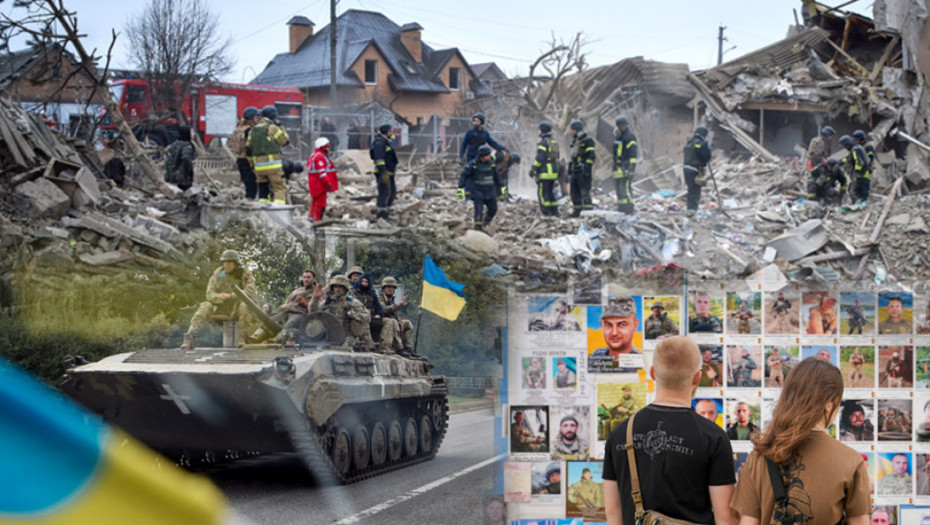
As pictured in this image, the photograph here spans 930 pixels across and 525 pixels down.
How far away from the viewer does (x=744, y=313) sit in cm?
458

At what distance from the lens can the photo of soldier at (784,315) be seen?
4.57 meters

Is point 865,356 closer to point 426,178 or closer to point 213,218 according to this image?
point 213,218

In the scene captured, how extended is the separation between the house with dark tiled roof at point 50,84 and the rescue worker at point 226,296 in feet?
14.3

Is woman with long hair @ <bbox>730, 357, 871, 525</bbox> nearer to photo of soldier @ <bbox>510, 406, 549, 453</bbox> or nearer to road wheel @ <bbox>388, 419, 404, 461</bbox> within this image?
photo of soldier @ <bbox>510, 406, 549, 453</bbox>

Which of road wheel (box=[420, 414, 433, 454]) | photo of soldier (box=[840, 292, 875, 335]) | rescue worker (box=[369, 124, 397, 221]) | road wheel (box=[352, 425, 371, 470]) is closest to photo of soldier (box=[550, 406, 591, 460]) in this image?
photo of soldier (box=[840, 292, 875, 335])

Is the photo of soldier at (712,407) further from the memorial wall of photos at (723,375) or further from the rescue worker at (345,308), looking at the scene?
the rescue worker at (345,308)

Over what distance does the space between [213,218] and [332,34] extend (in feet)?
15.4

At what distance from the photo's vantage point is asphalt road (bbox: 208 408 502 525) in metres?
7.28

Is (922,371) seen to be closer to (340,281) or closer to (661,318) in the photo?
(661,318)

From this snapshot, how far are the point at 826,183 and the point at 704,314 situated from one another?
474 inches

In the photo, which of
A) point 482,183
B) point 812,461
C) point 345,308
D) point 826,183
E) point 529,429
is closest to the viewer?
point 812,461

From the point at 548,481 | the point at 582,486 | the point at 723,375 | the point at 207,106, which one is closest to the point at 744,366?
the point at 723,375

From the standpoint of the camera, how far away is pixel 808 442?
302 centimetres

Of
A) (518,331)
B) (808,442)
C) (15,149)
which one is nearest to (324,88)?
(15,149)
